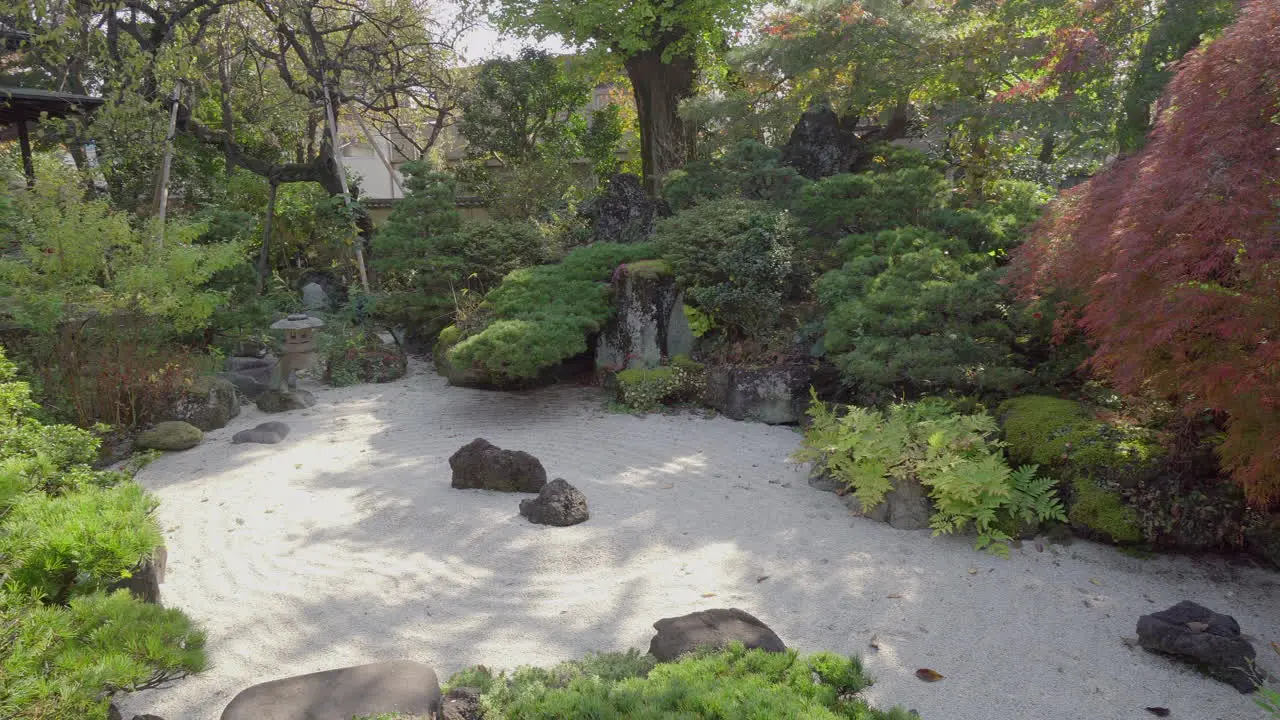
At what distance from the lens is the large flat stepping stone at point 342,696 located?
2.69 m

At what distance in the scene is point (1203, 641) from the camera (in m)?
3.24

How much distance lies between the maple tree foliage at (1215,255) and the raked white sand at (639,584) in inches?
41.9

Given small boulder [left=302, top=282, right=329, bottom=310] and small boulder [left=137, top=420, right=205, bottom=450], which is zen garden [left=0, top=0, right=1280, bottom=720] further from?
small boulder [left=302, top=282, right=329, bottom=310]

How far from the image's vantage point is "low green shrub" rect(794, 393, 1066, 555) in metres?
4.56

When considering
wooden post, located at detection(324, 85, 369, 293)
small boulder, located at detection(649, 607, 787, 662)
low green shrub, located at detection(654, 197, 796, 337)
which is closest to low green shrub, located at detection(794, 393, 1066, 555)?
small boulder, located at detection(649, 607, 787, 662)

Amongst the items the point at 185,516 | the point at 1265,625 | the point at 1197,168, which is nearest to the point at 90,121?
the point at 185,516

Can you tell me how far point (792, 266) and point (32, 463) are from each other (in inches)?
266

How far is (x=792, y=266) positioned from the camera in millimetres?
8367

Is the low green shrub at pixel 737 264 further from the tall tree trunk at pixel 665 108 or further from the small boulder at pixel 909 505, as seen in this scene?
the tall tree trunk at pixel 665 108

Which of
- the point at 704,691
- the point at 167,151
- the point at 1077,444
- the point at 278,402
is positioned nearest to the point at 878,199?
the point at 1077,444

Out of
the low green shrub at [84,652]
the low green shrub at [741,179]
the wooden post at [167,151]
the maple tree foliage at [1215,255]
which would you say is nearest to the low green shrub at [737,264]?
the low green shrub at [741,179]

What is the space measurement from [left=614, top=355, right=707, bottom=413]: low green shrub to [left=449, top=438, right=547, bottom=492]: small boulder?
228 cm

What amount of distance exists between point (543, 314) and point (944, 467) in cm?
463

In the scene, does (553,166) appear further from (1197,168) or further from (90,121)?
(1197,168)
